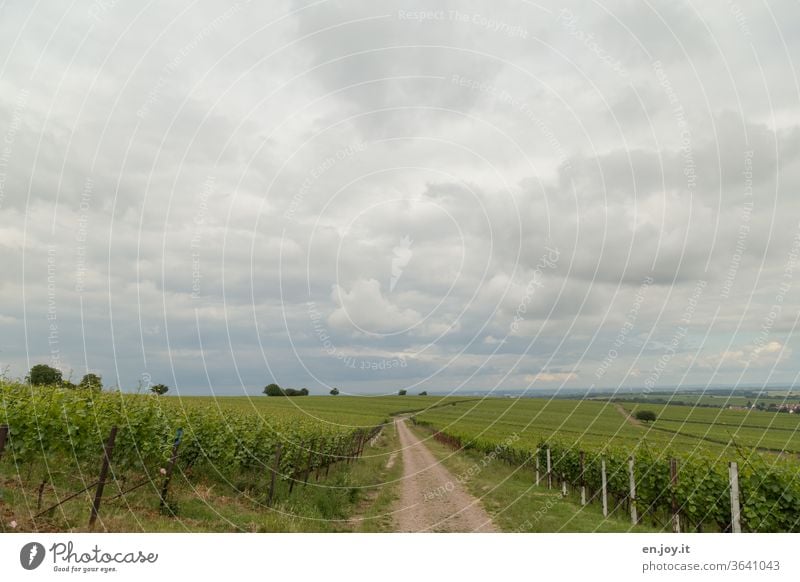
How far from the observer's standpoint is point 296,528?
15758 mm

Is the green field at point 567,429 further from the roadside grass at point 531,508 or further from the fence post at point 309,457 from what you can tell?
the fence post at point 309,457

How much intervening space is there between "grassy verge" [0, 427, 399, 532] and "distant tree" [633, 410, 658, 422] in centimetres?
9314

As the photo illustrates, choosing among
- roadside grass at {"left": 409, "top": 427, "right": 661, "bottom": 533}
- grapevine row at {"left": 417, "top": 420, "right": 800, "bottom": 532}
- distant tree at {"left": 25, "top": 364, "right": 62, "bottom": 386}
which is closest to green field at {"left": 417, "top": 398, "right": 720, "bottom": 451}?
grapevine row at {"left": 417, "top": 420, "right": 800, "bottom": 532}

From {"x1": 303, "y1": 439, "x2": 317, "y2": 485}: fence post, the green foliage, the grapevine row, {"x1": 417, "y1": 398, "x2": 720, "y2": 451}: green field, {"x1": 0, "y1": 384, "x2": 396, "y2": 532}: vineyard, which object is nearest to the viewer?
the grapevine row

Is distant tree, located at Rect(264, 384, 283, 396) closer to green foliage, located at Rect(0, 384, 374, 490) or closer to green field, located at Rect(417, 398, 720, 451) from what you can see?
green field, located at Rect(417, 398, 720, 451)

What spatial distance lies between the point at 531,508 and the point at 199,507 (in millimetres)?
12963

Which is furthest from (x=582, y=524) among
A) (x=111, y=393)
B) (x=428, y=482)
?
(x=111, y=393)

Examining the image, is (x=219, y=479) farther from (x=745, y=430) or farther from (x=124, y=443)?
(x=745, y=430)

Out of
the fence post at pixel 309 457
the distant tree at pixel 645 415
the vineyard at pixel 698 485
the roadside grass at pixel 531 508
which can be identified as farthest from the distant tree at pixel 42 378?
A: the distant tree at pixel 645 415

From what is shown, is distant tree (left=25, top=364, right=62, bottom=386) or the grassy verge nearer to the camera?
the grassy verge

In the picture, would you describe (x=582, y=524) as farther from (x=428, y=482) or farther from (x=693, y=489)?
(x=428, y=482)

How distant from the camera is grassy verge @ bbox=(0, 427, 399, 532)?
12344 millimetres

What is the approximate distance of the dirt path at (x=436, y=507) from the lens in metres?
17.6
